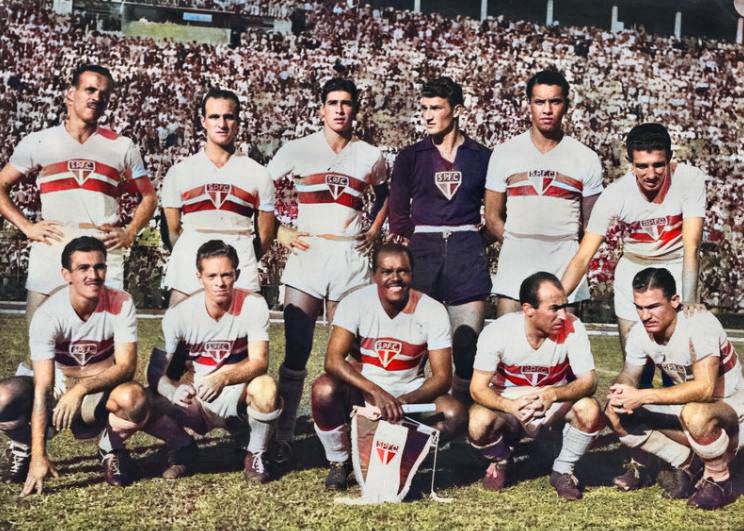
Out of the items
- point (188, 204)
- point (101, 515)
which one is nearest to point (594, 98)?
point (188, 204)

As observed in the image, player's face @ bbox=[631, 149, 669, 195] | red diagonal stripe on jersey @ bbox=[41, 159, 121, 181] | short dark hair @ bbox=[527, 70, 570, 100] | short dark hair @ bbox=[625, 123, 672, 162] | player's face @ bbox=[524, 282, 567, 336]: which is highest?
short dark hair @ bbox=[527, 70, 570, 100]

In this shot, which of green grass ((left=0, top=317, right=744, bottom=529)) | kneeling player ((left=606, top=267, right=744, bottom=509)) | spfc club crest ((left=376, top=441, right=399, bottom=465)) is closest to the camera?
green grass ((left=0, top=317, right=744, bottom=529))

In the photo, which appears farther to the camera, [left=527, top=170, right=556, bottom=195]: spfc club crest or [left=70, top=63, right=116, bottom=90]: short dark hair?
[left=527, top=170, right=556, bottom=195]: spfc club crest

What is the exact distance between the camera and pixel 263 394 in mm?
3916

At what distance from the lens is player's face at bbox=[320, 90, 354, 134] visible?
4.23m

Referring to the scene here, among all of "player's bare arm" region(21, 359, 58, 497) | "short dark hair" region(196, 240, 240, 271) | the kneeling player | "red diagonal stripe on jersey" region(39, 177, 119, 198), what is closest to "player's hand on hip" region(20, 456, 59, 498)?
"player's bare arm" region(21, 359, 58, 497)

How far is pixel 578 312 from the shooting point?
432 centimetres

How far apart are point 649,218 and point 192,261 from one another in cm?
203

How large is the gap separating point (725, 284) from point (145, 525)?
288 cm

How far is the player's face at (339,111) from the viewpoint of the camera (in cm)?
423

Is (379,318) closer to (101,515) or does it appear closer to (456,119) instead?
(456,119)

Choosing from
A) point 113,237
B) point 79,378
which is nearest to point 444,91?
point 113,237

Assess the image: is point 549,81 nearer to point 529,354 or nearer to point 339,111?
point 339,111

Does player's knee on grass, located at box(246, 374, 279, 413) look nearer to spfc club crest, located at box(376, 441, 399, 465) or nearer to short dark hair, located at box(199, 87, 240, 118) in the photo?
spfc club crest, located at box(376, 441, 399, 465)
